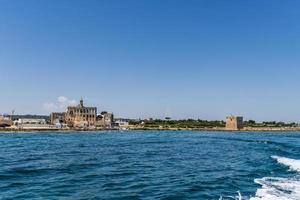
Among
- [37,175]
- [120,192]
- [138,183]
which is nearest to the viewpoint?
[120,192]

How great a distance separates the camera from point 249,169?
106ft

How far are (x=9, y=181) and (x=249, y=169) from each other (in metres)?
18.8

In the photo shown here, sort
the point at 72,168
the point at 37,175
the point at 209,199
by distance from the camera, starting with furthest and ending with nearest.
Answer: the point at 72,168, the point at 37,175, the point at 209,199

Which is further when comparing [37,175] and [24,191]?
[37,175]

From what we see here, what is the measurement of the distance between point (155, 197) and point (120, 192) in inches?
86.7

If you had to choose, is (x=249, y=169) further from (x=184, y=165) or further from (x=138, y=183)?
(x=138, y=183)

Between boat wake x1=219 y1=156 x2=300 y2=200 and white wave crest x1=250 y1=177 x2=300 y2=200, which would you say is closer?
boat wake x1=219 y1=156 x2=300 y2=200

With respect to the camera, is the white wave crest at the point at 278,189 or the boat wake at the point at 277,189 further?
the white wave crest at the point at 278,189

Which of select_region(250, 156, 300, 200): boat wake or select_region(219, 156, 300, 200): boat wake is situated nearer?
select_region(219, 156, 300, 200): boat wake

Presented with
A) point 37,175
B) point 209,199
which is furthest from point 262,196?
point 37,175

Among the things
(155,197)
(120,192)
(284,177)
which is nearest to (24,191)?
(120,192)

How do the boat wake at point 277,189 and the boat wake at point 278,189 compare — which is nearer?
the boat wake at point 277,189

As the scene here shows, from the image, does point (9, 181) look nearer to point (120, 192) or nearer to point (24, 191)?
point (24, 191)

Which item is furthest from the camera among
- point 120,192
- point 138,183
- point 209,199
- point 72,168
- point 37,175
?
point 72,168
